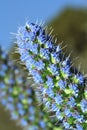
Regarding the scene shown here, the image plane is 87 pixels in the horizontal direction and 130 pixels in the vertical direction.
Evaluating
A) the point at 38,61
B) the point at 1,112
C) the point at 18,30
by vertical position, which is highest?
the point at 18,30

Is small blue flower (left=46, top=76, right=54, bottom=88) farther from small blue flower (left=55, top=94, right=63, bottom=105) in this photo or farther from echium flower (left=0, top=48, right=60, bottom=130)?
echium flower (left=0, top=48, right=60, bottom=130)

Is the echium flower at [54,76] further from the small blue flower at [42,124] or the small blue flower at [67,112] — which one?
the small blue flower at [42,124]

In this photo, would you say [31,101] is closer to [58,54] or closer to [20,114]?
[20,114]

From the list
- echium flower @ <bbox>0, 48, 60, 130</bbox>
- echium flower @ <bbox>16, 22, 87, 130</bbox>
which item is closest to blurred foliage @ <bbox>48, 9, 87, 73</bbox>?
echium flower @ <bbox>0, 48, 60, 130</bbox>

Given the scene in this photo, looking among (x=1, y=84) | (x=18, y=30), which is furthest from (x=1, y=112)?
(x=18, y=30)

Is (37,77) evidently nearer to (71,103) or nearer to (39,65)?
(39,65)

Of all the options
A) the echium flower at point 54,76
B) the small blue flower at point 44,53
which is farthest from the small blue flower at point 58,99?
the small blue flower at point 44,53
